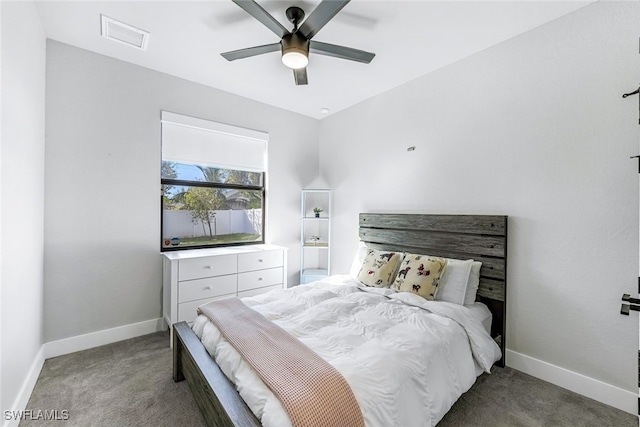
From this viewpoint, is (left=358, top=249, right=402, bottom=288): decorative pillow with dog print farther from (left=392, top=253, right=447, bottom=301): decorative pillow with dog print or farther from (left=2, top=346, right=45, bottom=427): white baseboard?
(left=2, top=346, right=45, bottom=427): white baseboard

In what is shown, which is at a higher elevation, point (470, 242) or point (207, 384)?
point (470, 242)

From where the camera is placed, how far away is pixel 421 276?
7.72 ft

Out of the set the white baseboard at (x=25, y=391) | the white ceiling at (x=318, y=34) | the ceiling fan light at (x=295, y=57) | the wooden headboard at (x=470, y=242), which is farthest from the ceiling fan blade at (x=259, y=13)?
the white baseboard at (x=25, y=391)

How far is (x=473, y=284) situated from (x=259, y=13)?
8.38ft

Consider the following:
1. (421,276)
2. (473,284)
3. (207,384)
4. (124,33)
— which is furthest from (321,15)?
(473,284)

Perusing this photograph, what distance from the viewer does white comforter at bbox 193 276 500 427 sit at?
1250mm

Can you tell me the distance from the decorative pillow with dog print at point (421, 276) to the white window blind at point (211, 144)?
229 centimetres

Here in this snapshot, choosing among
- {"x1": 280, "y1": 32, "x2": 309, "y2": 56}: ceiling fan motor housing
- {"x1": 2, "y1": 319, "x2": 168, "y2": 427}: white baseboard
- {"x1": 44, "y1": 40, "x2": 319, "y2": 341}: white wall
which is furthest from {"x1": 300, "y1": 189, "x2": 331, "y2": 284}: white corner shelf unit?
{"x1": 280, "y1": 32, "x2": 309, "y2": 56}: ceiling fan motor housing

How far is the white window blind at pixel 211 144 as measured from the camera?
2.98 m

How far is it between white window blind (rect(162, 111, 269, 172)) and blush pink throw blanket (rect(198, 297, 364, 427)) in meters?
2.11

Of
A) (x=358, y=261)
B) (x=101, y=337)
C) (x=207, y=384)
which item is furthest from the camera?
(x=358, y=261)

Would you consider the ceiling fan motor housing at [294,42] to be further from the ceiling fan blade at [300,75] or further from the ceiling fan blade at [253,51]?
the ceiling fan blade at [300,75]

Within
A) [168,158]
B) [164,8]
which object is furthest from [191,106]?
[164,8]

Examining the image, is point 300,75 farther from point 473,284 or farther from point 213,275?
point 473,284
